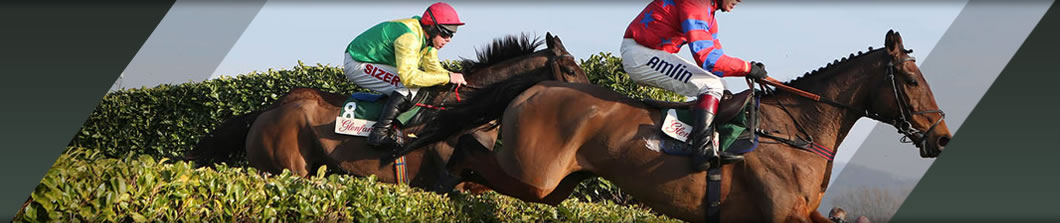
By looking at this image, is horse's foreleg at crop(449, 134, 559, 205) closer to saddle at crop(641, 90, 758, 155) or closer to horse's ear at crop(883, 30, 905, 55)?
saddle at crop(641, 90, 758, 155)

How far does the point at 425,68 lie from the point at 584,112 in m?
2.48

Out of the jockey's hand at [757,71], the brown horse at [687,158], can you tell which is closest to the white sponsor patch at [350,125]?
the brown horse at [687,158]

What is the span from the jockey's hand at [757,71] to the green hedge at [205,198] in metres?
1.65

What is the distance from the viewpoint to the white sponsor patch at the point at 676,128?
13.9ft

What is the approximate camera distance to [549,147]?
14.2 feet

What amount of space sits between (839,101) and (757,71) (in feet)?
1.57

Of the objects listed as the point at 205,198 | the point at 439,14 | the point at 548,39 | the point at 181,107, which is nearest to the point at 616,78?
the point at 548,39

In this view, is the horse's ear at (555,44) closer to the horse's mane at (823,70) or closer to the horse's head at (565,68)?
the horse's head at (565,68)

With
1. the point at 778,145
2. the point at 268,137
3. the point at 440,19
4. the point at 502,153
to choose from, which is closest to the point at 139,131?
the point at 268,137

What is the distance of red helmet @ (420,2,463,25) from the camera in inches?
228

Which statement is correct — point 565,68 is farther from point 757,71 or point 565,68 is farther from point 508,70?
point 757,71

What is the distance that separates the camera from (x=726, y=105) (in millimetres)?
4293

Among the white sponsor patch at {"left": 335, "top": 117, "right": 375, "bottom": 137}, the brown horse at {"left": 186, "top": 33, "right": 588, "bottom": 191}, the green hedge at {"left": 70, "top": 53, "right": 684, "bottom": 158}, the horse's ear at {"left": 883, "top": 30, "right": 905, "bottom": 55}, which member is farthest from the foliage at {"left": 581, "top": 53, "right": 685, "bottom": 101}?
the horse's ear at {"left": 883, "top": 30, "right": 905, "bottom": 55}

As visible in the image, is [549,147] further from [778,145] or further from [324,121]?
[324,121]
